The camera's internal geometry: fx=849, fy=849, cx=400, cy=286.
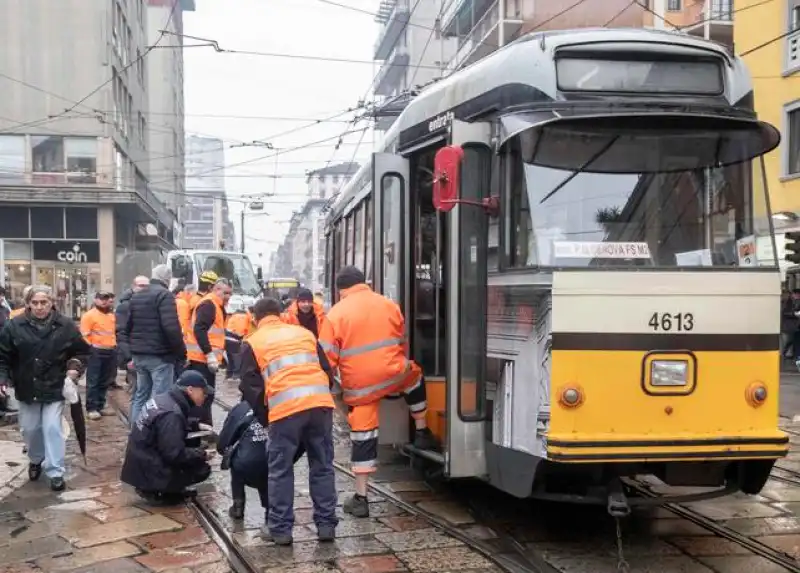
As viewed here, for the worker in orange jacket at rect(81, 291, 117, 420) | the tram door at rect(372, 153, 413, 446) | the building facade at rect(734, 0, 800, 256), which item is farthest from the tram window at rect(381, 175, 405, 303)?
the building facade at rect(734, 0, 800, 256)

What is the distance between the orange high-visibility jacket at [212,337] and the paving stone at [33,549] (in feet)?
10.6

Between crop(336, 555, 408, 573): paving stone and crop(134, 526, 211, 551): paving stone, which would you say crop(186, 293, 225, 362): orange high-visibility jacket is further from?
crop(336, 555, 408, 573): paving stone

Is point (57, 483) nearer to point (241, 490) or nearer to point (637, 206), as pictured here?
point (241, 490)

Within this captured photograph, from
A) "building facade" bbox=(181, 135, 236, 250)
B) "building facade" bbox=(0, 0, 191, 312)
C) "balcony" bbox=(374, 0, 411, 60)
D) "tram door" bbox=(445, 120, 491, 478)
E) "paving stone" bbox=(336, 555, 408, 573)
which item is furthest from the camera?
"building facade" bbox=(181, 135, 236, 250)

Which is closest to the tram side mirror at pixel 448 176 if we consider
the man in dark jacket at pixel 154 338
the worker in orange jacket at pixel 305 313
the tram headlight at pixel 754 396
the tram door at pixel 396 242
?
the tram door at pixel 396 242

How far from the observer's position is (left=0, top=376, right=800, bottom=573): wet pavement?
5.17 meters

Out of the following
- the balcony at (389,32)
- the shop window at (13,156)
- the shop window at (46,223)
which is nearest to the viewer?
the shop window at (13,156)

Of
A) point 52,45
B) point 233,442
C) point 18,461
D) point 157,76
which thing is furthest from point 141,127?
point 233,442

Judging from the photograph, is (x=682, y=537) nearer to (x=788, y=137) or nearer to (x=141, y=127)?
(x=788, y=137)

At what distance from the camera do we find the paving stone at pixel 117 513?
6199 mm

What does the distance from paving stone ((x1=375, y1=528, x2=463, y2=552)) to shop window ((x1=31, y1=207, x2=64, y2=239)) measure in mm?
28499

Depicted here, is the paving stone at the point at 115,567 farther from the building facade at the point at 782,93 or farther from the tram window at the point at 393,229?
the building facade at the point at 782,93

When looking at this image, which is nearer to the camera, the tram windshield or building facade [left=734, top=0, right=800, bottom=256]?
the tram windshield

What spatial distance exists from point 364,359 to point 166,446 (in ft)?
5.47
